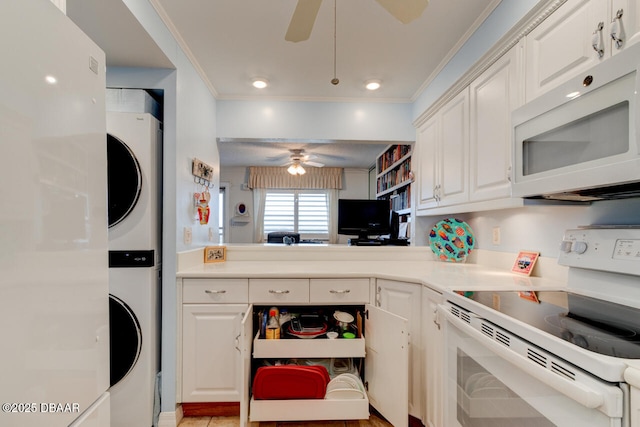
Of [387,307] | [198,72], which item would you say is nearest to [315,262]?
[387,307]

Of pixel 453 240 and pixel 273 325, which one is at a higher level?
pixel 453 240

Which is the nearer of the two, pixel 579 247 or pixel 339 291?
pixel 579 247

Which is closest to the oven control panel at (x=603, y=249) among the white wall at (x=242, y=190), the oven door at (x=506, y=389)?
the oven door at (x=506, y=389)

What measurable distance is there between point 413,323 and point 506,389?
0.77m

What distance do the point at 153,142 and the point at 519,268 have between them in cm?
219

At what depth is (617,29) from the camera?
34.8 inches

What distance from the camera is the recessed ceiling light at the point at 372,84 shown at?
2145 millimetres

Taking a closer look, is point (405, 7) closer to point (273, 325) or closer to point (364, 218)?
point (273, 325)

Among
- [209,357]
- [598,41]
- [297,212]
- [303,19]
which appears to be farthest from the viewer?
[297,212]

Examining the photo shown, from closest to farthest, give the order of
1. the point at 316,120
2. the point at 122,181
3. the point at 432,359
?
the point at 432,359 < the point at 122,181 < the point at 316,120

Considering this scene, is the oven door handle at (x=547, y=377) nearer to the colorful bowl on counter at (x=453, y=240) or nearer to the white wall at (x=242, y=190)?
the colorful bowl on counter at (x=453, y=240)

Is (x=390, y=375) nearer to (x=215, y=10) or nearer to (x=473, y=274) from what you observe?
(x=473, y=274)

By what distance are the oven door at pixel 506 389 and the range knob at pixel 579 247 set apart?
0.54 metres

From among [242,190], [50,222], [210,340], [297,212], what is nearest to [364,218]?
[210,340]
